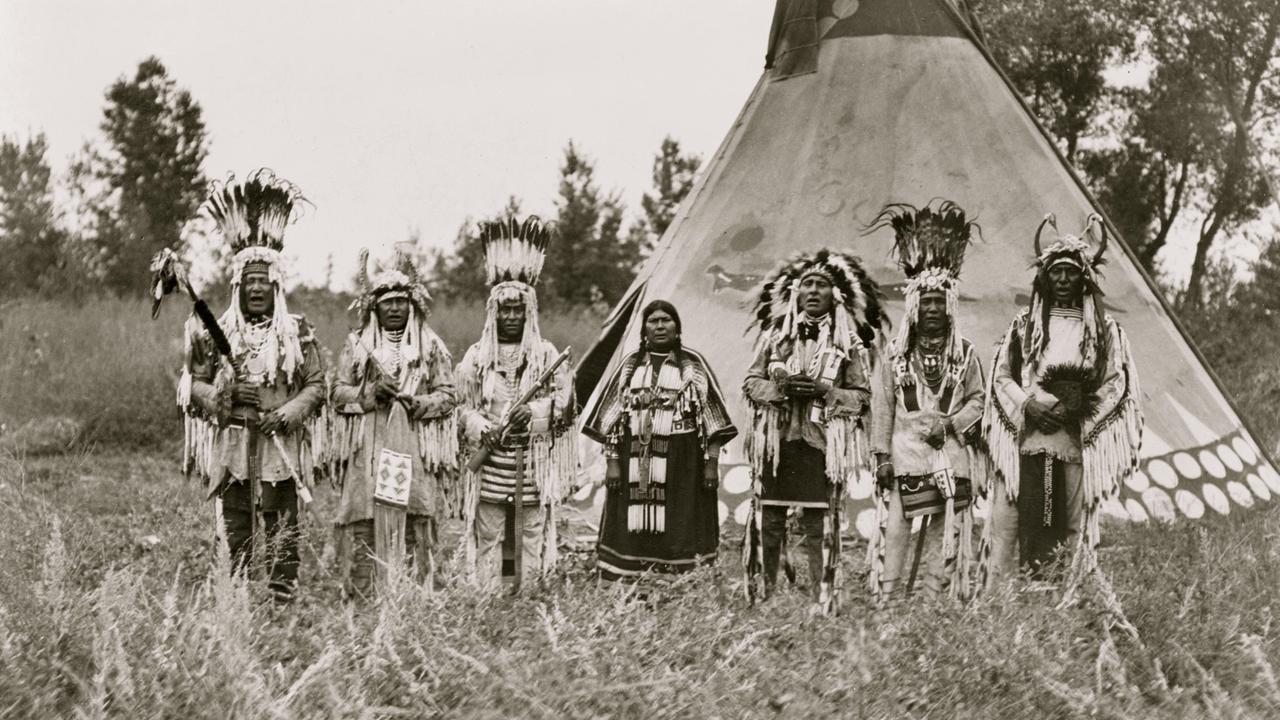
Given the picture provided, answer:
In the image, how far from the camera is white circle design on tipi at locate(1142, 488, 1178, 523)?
834cm

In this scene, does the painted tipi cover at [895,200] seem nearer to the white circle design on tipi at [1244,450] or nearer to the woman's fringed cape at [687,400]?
the white circle design on tipi at [1244,450]

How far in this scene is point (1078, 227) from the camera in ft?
30.1

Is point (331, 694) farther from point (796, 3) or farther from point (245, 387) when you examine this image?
point (796, 3)

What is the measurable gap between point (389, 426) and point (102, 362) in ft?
25.7

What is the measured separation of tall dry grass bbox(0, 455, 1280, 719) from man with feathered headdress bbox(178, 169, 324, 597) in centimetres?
100

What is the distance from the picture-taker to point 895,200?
9367 millimetres

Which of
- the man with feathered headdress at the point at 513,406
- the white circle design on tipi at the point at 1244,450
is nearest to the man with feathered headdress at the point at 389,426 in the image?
the man with feathered headdress at the point at 513,406

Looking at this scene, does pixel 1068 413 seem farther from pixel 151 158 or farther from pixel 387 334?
pixel 151 158

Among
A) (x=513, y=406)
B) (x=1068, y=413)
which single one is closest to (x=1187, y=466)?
(x=1068, y=413)

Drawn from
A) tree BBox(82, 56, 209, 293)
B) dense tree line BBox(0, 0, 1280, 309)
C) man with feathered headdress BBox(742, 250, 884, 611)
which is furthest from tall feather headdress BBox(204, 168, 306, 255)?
tree BBox(82, 56, 209, 293)

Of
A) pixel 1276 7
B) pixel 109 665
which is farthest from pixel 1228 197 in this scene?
pixel 109 665

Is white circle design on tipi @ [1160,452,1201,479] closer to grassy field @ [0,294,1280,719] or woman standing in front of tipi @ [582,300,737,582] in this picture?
grassy field @ [0,294,1280,719]

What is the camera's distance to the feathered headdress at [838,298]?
642cm

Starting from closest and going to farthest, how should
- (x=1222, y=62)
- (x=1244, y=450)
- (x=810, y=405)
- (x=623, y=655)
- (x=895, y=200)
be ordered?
(x=623, y=655) < (x=810, y=405) < (x=1244, y=450) < (x=895, y=200) < (x=1222, y=62)
